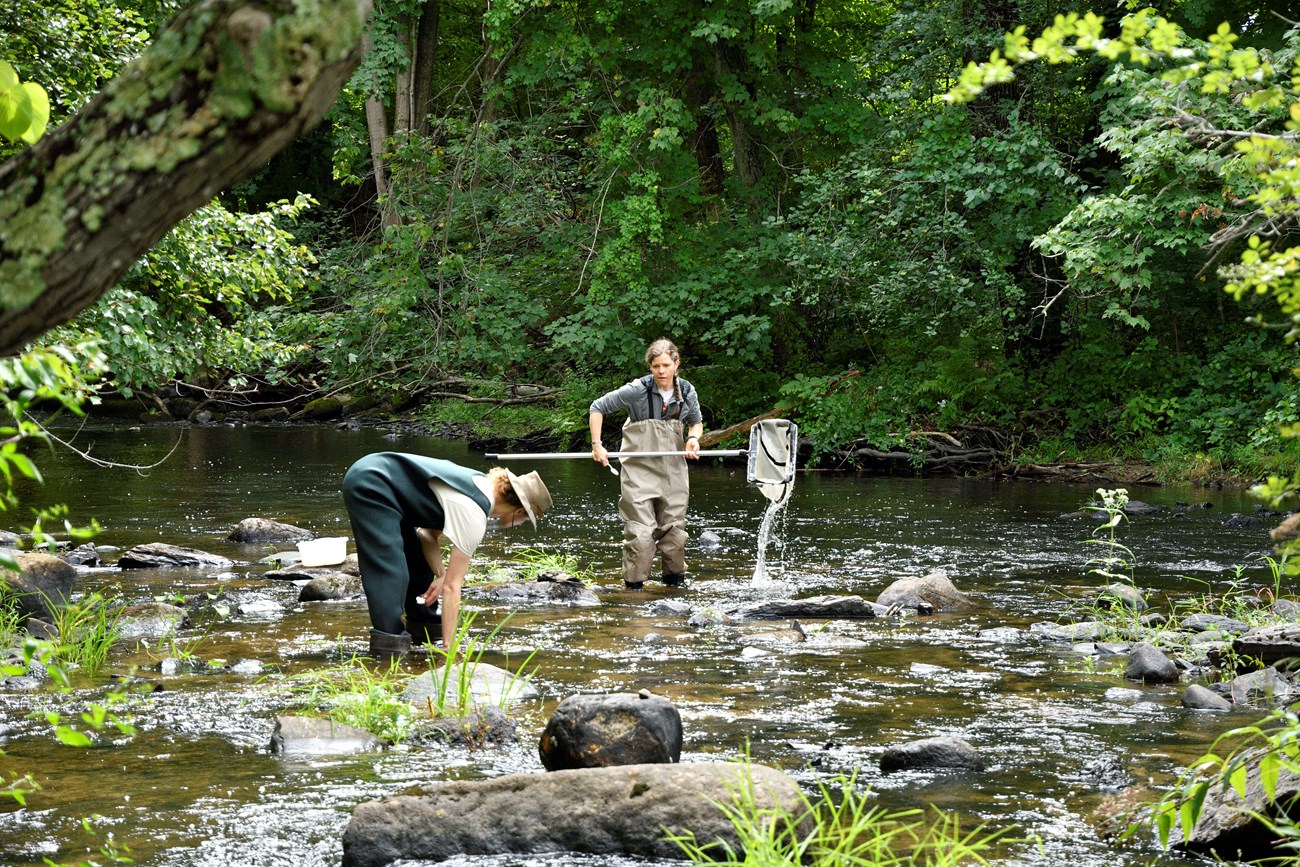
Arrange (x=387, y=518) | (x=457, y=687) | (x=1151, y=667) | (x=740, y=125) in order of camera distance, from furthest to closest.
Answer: (x=740, y=125) < (x=387, y=518) < (x=1151, y=667) < (x=457, y=687)

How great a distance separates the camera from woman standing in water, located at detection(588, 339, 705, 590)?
35.4 ft

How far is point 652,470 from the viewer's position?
1091cm

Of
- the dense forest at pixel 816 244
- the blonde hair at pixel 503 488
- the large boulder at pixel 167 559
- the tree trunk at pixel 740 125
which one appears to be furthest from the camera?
the tree trunk at pixel 740 125

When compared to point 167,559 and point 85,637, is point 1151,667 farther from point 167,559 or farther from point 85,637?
point 167,559

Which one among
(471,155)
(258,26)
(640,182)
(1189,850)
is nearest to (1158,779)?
(1189,850)

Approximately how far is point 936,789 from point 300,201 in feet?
30.3

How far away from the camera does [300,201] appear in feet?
41.7

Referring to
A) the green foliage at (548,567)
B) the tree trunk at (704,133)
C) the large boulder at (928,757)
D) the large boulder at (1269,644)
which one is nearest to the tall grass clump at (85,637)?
the green foliage at (548,567)

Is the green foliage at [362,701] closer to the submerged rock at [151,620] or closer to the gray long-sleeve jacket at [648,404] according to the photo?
the submerged rock at [151,620]

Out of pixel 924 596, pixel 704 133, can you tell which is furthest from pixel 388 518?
pixel 704 133

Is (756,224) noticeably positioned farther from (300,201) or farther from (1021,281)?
(300,201)

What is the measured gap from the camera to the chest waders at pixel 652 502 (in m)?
10.8

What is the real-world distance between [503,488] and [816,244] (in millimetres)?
13341

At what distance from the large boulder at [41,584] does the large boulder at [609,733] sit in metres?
4.28
